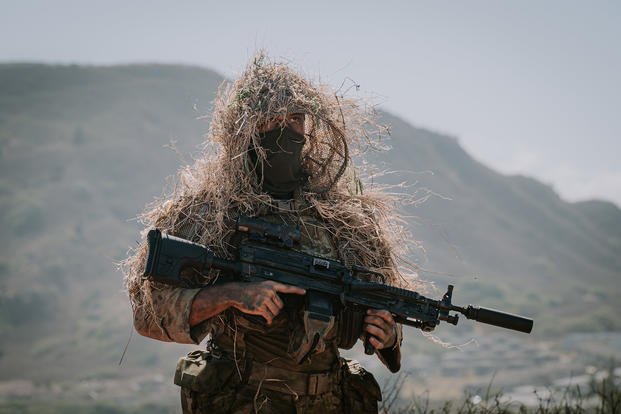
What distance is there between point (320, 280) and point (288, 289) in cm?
23

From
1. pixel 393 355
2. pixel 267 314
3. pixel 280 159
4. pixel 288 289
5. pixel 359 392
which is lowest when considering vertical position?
pixel 359 392

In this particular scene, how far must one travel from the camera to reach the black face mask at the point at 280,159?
13.2ft

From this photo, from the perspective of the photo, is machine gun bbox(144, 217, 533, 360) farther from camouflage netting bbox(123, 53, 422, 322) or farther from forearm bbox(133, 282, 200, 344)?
camouflage netting bbox(123, 53, 422, 322)

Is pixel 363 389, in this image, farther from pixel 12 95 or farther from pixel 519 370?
pixel 12 95

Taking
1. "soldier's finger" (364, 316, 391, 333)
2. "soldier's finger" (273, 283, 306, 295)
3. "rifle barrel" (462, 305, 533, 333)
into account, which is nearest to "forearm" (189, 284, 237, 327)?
"soldier's finger" (273, 283, 306, 295)

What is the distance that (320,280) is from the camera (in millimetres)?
3611

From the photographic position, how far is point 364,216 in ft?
13.8

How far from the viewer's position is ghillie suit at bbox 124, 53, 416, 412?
11.6 ft

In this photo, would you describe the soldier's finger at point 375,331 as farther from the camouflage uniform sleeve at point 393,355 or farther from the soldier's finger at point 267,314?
the soldier's finger at point 267,314

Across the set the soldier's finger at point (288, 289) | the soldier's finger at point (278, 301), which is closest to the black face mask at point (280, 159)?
the soldier's finger at point (288, 289)

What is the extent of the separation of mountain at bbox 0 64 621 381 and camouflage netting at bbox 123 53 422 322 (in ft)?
253

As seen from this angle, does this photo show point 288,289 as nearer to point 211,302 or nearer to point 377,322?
point 211,302

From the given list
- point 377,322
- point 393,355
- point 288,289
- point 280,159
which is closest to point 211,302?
point 288,289

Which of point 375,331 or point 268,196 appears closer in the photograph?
point 375,331
